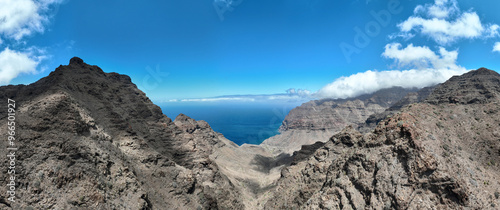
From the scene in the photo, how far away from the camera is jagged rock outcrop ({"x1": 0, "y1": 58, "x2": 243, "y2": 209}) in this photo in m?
19.7

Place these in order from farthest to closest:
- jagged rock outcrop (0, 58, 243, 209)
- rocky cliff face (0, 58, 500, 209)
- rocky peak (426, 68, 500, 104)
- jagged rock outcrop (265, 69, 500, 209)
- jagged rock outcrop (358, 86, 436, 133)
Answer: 1. jagged rock outcrop (358, 86, 436, 133)
2. rocky peak (426, 68, 500, 104)
3. jagged rock outcrop (0, 58, 243, 209)
4. rocky cliff face (0, 58, 500, 209)
5. jagged rock outcrop (265, 69, 500, 209)

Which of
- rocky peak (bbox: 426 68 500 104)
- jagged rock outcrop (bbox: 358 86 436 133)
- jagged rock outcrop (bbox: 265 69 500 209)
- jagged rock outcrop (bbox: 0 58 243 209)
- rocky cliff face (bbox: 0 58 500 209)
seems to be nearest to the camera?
jagged rock outcrop (bbox: 265 69 500 209)

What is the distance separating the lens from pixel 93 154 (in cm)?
2491

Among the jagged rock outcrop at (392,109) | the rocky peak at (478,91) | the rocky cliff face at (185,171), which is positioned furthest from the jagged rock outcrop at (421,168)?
the jagged rock outcrop at (392,109)

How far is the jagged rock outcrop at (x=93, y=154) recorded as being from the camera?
19734 mm

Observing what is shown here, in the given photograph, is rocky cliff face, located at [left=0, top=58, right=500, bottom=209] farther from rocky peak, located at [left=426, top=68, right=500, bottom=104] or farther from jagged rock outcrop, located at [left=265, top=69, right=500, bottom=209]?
rocky peak, located at [left=426, top=68, right=500, bottom=104]

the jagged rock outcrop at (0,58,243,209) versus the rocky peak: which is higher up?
the rocky peak

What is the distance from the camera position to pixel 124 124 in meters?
38.2

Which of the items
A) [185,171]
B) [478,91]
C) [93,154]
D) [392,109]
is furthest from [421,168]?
[392,109]

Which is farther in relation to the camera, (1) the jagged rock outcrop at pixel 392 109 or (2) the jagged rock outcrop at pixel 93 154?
(1) the jagged rock outcrop at pixel 392 109

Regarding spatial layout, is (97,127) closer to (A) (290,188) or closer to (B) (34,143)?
(B) (34,143)

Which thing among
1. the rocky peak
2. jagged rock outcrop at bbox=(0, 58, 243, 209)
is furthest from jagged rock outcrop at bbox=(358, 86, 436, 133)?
jagged rock outcrop at bbox=(0, 58, 243, 209)

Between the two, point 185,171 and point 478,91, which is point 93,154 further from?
point 478,91

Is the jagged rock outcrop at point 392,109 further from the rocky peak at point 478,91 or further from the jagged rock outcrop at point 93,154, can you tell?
the jagged rock outcrop at point 93,154
